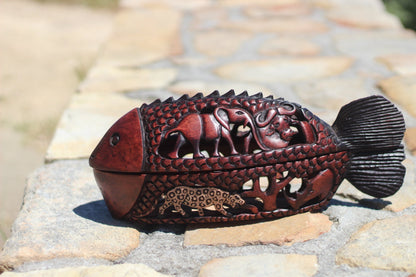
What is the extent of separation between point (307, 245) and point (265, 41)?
3.32 m

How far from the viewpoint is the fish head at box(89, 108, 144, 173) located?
192 centimetres

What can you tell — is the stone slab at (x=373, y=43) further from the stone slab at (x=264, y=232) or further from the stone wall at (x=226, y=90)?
the stone slab at (x=264, y=232)

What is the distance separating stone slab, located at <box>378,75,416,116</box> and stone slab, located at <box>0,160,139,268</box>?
1.89 meters

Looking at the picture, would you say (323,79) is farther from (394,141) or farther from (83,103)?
Result: (394,141)

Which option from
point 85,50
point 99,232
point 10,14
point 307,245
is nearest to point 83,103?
point 99,232

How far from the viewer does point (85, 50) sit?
23.0 feet

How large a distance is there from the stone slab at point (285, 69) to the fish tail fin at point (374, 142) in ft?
6.68

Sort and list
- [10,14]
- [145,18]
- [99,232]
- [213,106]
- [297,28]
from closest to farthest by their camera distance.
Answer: [213,106], [99,232], [297,28], [145,18], [10,14]

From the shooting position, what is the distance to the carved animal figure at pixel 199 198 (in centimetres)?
191

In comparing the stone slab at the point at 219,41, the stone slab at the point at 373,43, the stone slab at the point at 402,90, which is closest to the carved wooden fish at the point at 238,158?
the stone slab at the point at 402,90

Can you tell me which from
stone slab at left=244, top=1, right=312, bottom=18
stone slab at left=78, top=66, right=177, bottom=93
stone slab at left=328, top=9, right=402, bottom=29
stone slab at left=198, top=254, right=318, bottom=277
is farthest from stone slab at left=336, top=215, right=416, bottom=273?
stone slab at left=244, top=1, right=312, bottom=18

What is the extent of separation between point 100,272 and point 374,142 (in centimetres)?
99

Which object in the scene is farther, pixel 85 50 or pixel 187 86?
pixel 85 50

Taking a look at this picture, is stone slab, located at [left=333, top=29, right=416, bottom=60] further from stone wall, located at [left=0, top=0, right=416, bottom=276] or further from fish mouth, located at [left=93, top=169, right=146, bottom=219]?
fish mouth, located at [left=93, top=169, right=146, bottom=219]
